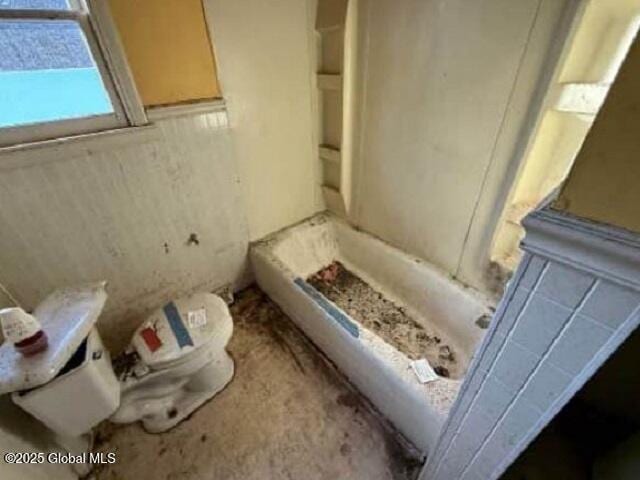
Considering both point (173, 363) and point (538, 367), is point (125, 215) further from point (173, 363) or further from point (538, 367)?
point (538, 367)

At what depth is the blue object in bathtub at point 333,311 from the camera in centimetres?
129

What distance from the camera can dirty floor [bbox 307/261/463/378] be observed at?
1500mm

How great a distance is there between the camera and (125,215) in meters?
1.32

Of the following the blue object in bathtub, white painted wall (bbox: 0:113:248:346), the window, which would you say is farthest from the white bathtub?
the window

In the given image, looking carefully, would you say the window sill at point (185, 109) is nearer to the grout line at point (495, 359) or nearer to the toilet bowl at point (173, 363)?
the toilet bowl at point (173, 363)

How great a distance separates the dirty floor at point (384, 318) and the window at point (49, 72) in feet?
4.53

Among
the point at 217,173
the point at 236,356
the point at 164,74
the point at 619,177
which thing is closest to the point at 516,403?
the point at 619,177

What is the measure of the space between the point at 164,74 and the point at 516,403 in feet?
5.09

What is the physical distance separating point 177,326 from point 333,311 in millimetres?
657

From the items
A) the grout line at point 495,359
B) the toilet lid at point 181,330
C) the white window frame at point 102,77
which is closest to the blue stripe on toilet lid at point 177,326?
the toilet lid at point 181,330

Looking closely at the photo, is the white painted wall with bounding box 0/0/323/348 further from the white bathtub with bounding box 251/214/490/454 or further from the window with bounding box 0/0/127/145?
the white bathtub with bounding box 251/214/490/454

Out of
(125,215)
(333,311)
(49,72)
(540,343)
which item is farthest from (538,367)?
(49,72)

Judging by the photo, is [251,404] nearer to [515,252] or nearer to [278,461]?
[278,461]

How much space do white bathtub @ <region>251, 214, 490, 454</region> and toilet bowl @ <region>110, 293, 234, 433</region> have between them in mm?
437
